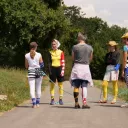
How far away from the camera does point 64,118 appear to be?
342 inches

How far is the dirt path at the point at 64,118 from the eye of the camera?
7825 millimetres

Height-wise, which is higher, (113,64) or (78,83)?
(113,64)

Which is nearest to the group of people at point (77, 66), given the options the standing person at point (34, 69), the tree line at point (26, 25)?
the standing person at point (34, 69)

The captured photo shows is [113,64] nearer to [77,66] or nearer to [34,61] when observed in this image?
[77,66]

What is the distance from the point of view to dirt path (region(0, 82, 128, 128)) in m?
7.82

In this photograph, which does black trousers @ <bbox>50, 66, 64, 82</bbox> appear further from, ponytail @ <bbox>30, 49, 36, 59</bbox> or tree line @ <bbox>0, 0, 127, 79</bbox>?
tree line @ <bbox>0, 0, 127, 79</bbox>

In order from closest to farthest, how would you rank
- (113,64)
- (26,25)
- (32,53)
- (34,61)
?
1. (32,53)
2. (34,61)
3. (113,64)
4. (26,25)

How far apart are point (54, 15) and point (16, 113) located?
95.1ft

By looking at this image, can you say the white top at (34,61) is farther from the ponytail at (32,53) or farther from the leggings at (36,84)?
the leggings at (36,84)

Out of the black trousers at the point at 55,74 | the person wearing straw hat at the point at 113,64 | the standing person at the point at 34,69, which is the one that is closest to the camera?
the standing person at the point at 34,69

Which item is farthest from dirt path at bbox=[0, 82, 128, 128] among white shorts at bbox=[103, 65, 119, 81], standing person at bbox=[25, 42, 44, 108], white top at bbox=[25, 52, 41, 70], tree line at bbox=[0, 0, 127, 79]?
tree line at bbox=[0, 0, 127, 79]

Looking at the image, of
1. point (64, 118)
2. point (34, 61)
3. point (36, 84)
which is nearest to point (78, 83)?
point (36, 84)

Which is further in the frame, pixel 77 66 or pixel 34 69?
pixel 34 69

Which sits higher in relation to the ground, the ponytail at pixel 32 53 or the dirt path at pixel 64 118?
the ponytail at pixel 32 53
